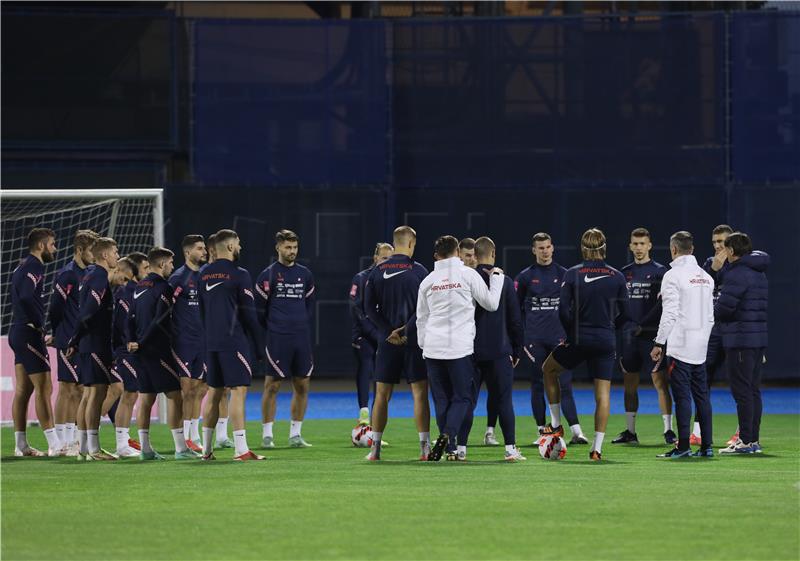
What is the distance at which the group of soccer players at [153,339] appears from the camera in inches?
451

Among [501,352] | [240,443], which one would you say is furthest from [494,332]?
[240,443]

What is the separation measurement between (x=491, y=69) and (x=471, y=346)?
1270 centimetres

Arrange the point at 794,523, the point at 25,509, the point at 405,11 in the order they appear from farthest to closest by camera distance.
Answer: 1. the point at 405,11
2. the point at 25,509
3. the point at 794,523

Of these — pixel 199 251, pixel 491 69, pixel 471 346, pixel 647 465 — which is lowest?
pixel 647 465

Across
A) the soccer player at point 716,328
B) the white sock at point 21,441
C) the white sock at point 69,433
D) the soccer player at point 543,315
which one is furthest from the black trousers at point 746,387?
the white sock at point 21,441

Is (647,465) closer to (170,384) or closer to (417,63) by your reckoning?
(170,384)

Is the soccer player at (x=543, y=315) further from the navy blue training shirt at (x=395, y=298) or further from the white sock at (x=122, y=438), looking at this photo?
the white sock at (x=122, y=438)

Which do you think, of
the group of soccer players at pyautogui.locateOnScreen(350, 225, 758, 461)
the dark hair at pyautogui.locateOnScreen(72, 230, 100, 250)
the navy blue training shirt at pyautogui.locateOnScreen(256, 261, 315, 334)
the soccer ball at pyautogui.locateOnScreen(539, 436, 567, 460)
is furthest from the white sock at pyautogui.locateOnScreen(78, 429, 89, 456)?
the soccer ball at pyautogui.locateOnScreen(539, 436, 567, 460)

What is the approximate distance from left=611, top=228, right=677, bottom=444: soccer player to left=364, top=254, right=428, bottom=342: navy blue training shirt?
300cm

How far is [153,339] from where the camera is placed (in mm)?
11859

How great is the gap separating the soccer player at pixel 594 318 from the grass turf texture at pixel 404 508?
0.59 metres

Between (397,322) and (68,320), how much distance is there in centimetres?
339

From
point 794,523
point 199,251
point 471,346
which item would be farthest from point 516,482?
point 199,251

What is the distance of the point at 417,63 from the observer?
23.1 m
